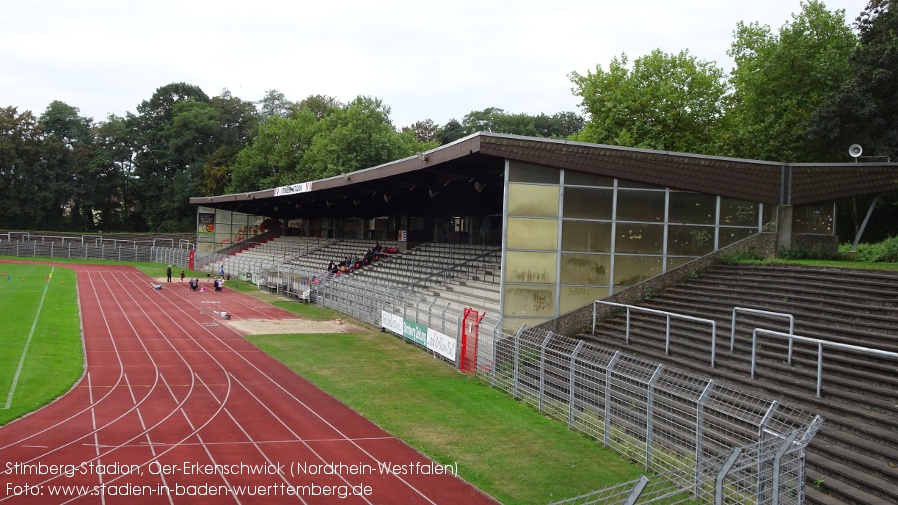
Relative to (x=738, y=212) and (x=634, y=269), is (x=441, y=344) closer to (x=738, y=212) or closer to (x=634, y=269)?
(x=634, y=269)

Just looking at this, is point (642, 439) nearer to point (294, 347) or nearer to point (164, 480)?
point (164, 480)

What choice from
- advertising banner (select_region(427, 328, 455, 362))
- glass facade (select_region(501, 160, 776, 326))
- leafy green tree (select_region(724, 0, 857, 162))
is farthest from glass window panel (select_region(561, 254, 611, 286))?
leafy green tree (select_region(724, 0, 857, 162))

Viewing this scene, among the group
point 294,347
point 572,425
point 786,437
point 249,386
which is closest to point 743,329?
point 572,425

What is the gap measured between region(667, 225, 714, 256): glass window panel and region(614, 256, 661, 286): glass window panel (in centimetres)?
63

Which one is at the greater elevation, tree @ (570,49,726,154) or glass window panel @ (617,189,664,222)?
tree @ (570,49,726,154)

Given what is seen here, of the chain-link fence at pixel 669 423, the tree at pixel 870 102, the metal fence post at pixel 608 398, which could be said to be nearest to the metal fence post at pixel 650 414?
the chain-link fence at pixel 669 423

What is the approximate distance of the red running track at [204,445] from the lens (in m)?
10.0

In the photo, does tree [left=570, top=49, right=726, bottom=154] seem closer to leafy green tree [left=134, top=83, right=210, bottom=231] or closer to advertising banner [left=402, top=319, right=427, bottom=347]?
advertising banner [left=402, top=319, right=427, bottom=347]

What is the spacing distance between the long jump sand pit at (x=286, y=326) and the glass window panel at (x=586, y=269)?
373 inches

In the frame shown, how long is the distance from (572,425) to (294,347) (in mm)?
11870

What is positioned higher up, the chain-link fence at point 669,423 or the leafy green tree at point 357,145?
the leafy green tree at point 357,145

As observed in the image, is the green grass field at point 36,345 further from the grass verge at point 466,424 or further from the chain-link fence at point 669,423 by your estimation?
the chain-link fence at point 669,423

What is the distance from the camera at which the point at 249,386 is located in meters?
17.0

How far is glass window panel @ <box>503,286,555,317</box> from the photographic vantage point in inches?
776
